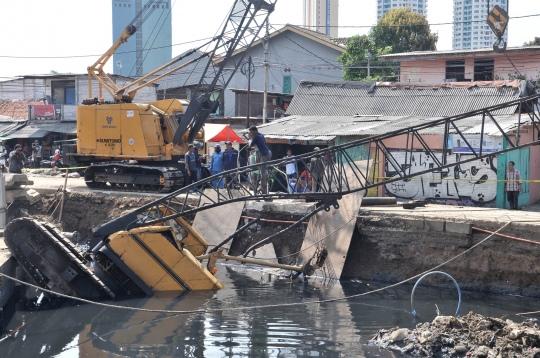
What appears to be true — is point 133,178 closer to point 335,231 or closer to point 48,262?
point 48,262

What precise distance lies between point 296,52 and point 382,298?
29550 mm

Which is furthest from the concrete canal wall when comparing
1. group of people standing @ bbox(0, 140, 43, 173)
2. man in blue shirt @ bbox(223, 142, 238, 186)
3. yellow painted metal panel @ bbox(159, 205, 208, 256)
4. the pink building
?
the pink building

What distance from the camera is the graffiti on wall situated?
685 inches

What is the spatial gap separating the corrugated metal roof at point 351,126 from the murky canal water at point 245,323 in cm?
615

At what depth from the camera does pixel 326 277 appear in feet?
45.7

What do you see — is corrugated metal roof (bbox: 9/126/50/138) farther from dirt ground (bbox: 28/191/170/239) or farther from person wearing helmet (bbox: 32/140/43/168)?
dirt ground (bbox: 28/191/170/239)

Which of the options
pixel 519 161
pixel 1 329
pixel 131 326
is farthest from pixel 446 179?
pixel 1 329

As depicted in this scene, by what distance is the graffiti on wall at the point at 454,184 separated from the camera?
A: 57.1ft

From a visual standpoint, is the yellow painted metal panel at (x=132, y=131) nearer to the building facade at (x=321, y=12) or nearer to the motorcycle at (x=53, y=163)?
the motorcycle at (x=53, y=163)

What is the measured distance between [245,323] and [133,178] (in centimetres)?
912

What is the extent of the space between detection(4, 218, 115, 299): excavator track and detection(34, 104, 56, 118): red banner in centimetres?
2409

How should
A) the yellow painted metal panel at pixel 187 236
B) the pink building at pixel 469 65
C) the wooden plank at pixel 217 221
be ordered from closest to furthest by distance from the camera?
the yellow painted metal panel at pixel 187 236, the wooden plank at pixel 217 221, the pink building at pixel 469 65

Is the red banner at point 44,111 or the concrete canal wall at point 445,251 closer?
the concrete canal wall at point 445,251

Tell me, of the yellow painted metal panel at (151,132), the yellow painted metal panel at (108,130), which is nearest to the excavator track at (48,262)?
the yellow painted metal panel at (151,132)
